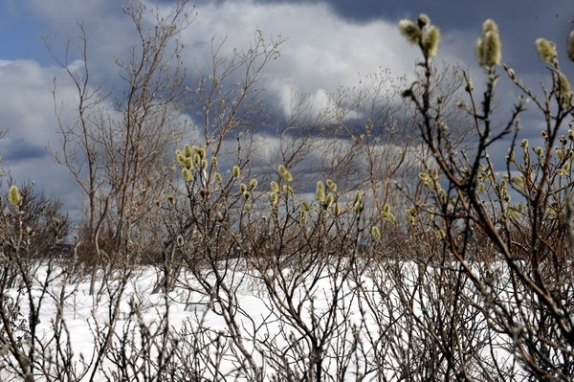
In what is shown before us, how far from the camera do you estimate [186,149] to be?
2607mm

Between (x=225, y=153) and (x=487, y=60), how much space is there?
8.81 m

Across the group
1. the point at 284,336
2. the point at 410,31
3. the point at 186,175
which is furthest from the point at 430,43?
the point at 284,336

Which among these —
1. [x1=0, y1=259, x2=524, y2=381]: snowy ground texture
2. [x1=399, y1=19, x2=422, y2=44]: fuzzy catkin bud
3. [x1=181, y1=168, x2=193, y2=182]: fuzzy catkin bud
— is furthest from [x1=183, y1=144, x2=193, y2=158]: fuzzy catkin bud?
[x1=399, y1=19, x2=422, y2=44]: fuzzy catkin bud

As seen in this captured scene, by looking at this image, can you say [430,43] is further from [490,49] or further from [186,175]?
[186,175]

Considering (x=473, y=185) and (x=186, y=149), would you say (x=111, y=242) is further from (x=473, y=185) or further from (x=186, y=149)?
(x=473, y=185)

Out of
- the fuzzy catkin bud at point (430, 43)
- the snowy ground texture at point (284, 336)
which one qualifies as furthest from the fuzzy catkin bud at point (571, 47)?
the snowy ground texture at point (284, 336)

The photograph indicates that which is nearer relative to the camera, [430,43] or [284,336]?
[430,43]

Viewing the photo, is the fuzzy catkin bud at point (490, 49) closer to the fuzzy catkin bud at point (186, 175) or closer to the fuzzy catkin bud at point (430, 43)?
the fuzzy catkin bud at point (430, 43)

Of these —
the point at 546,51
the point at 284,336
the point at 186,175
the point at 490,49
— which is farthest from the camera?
the point at 284,336

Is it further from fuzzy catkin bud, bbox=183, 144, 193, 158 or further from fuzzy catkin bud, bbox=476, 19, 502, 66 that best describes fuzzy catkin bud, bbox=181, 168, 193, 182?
fuzzy catkin bud, bbox=476, 19, 502, 66

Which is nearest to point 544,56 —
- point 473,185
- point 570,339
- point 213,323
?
point 473,185

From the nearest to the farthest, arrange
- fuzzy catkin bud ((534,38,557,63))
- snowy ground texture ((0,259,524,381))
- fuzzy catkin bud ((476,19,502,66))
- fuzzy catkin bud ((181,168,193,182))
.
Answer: fuzzy catkin bud ((476,19,502,66)) < fuzzy catkin bud ((534,38,557,63)) < snowy ground texture ((0,259,524,381)) < fuzzy catkin bud ((181,168,193,182))

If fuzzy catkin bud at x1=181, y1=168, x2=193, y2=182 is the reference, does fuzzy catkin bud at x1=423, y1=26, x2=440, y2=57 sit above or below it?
below

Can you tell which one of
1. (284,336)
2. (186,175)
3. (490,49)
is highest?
(186,175)
